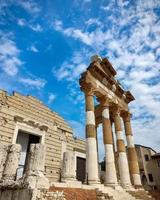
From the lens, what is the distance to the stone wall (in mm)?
12938

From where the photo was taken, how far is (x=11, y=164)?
26.0ft

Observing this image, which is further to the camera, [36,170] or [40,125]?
[40,125]

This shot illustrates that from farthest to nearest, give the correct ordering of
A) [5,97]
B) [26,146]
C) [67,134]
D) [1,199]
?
1. [67,134]
2. [26,146]
3. [5,97]
4. [1,199]

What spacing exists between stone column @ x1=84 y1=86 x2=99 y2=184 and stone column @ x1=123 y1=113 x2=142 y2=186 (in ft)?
18.1

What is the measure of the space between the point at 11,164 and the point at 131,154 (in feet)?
36.1

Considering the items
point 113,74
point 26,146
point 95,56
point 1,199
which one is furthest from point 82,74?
point 1,199

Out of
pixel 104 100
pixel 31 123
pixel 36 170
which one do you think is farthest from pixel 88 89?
pixel 36 170

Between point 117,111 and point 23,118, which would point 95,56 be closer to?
point 117,111

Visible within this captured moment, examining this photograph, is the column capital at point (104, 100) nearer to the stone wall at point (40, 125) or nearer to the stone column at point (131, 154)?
the stone column at point (131, 154)

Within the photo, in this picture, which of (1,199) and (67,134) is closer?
(1,199)

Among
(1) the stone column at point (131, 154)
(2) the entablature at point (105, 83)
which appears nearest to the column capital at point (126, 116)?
(1) the stone column at point (131, 154)

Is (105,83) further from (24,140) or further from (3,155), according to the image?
(3,155)

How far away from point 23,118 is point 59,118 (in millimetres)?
4131

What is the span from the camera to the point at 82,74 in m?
13.7
